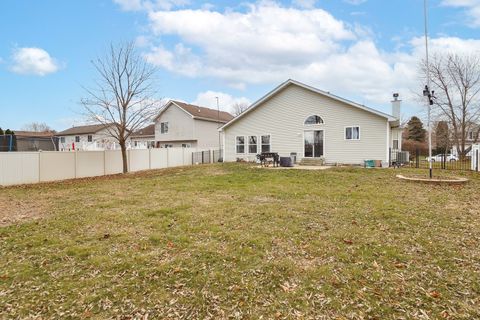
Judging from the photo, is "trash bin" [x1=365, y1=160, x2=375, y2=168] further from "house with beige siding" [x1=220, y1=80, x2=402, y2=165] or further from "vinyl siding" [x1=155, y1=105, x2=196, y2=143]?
"vinyl siding" [x1=155, y1=105, x2=196, y2=143]

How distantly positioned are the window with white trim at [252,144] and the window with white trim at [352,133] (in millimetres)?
6348

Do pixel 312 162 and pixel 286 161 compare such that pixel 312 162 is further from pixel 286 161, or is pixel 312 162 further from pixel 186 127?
pixel 186 127

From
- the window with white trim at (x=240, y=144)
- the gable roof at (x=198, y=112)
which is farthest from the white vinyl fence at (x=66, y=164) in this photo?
the gable roof at (x=198, y=112)

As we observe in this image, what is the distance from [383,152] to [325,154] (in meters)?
3.36

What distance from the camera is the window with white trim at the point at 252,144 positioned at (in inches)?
840

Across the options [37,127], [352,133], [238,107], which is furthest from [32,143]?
[37,127]

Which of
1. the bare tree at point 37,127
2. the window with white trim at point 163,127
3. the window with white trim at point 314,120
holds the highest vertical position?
the bare tree at point 37,127

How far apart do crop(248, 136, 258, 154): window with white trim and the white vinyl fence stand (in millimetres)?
6830

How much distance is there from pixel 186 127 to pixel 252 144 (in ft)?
37.7

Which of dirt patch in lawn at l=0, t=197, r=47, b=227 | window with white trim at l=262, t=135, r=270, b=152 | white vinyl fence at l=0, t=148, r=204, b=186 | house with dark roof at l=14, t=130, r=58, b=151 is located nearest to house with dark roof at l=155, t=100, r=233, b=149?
white vinyl fence at l=0, t=148, r=204, b=186

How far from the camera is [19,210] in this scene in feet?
24.8

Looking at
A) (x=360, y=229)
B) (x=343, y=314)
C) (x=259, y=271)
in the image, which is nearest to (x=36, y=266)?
(x=259, y=271)

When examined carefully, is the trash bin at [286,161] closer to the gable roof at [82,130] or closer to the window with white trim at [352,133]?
the window with white trim at [352,133]

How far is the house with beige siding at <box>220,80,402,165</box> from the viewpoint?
56.6 ft
